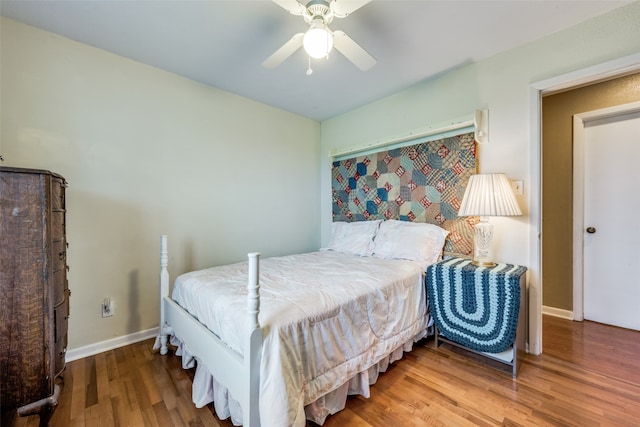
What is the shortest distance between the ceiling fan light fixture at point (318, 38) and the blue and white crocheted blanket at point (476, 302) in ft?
5.68

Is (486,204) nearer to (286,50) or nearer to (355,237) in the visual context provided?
(355,237)

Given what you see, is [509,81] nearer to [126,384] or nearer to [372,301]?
[372,301]

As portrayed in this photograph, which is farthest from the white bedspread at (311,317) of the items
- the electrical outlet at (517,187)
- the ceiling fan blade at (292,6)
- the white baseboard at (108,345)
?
the ceiling fan blade at (292,6)

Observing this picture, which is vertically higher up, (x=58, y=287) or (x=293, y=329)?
(x=58, y=287)

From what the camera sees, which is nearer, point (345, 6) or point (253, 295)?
point (253, 295)

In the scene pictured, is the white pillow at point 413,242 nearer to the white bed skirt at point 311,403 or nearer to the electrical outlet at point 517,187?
the electrical outlet at point 517,187

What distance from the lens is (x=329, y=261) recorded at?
98.2 inches

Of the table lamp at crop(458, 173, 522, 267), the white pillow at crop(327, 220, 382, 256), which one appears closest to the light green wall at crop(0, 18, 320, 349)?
the white pillow at crop(327, 220, 382, 256)

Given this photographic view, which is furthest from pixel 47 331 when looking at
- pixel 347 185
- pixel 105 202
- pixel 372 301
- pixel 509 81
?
pixel 509 81

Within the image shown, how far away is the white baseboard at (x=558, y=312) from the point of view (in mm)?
2707

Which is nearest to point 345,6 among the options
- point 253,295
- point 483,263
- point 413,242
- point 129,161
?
point 253,295

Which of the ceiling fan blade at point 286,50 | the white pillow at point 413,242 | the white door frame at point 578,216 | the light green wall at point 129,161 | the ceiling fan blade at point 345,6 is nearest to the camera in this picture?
the ceiling fan blade at point 345,6

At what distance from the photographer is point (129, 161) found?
89.4 inches

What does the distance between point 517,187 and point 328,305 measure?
1.82 meters
